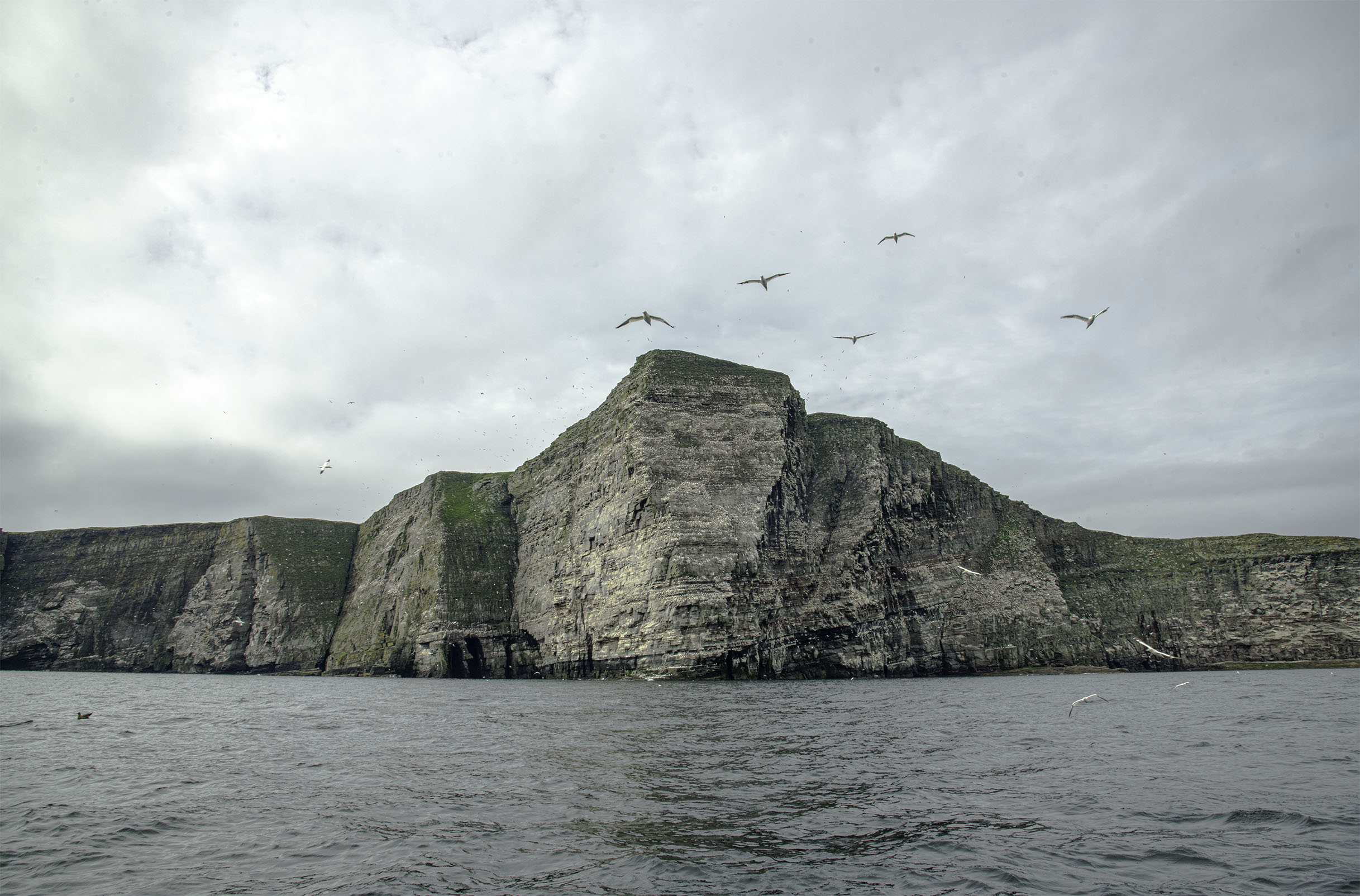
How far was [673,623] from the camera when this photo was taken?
5697 cm

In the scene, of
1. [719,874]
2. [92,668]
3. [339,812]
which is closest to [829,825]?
[719,874]

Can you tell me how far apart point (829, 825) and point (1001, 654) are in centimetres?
7134

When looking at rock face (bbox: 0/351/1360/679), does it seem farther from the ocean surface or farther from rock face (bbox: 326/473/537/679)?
the ocean surface

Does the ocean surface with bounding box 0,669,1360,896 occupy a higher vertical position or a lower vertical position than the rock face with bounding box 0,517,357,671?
lower

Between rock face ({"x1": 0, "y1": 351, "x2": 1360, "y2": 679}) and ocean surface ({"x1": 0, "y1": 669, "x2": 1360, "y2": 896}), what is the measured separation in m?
34.6

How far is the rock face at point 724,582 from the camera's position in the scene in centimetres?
6188

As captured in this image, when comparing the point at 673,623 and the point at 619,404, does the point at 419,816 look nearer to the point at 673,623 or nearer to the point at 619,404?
the point at 673,623

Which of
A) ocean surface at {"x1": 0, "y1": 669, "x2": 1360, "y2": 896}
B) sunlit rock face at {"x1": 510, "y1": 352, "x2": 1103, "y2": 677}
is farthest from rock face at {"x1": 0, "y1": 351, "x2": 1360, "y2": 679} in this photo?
ocean surface at {"x1": 0, "y1": 669, "x2": 1360, "y2": 896}

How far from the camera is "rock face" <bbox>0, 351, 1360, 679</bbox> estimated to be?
203 ft

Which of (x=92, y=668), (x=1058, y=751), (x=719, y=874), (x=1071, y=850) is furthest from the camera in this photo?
(x=92, y=668)

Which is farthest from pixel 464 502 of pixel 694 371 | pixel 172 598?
pixel 172 598

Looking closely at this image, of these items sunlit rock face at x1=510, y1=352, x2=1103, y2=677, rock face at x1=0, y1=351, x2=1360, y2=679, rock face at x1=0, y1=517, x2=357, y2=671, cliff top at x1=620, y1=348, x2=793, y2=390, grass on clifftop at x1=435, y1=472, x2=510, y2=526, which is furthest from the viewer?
rock face at x1=0, y1=517, x2=357, y2=671

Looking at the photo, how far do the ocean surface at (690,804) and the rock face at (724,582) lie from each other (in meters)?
34.6

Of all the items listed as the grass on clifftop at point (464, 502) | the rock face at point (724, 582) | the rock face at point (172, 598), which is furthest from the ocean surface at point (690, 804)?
the rock face at point (172, 598)
